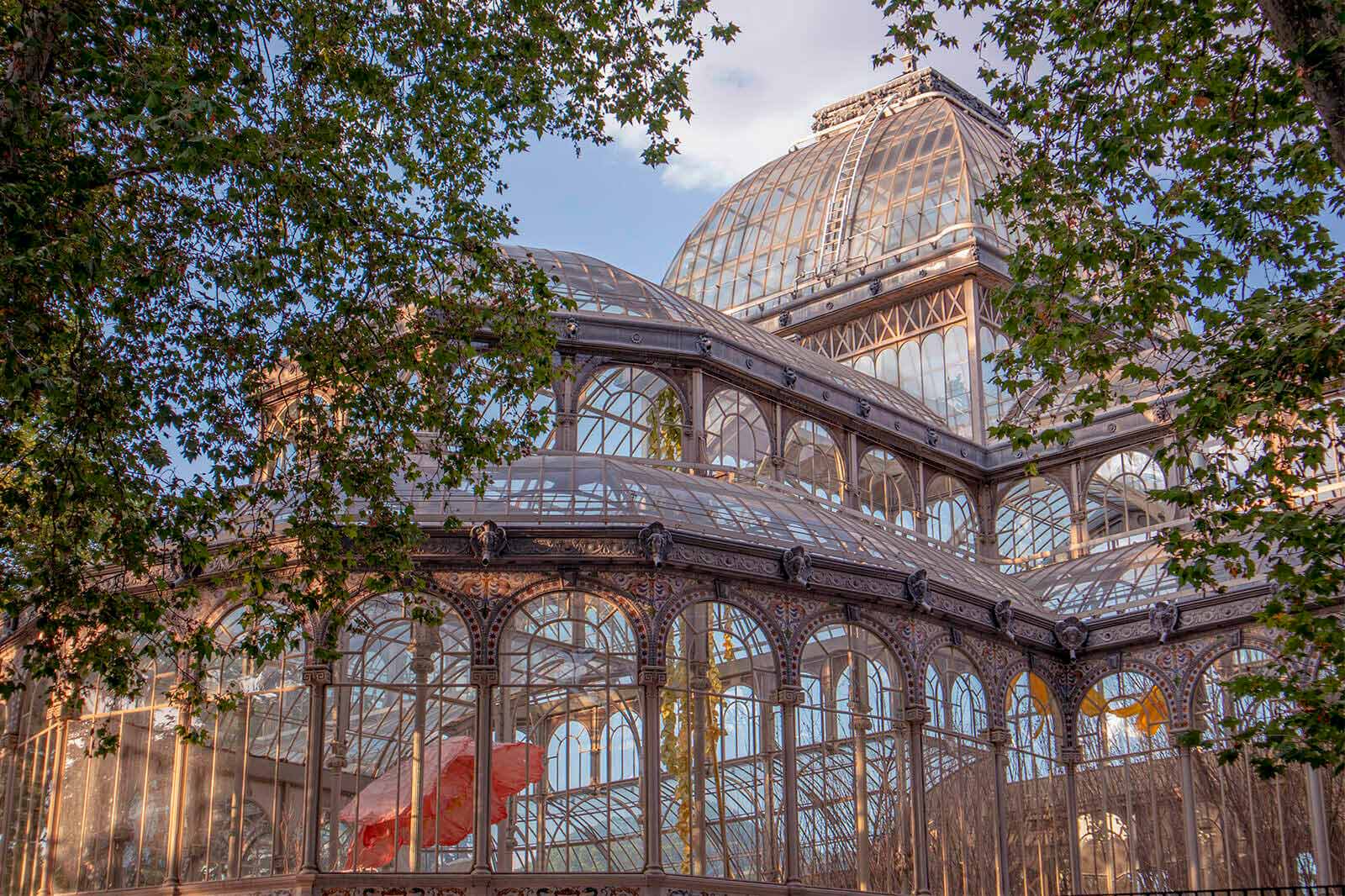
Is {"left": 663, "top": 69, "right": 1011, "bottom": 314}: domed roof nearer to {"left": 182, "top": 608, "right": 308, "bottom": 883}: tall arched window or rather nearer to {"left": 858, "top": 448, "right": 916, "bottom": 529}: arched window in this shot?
{"left": 858, "top": 448, "right": 916, "bottom": 529}: arched window

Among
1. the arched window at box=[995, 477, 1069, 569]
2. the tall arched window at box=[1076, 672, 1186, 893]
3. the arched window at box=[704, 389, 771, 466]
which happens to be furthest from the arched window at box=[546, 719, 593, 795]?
the arched window at box=[995, 477, 1069, 569]

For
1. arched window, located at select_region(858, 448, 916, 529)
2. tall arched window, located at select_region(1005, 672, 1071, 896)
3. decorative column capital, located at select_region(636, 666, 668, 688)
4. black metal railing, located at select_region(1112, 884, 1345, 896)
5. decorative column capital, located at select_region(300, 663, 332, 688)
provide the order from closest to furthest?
decorative column capital, located at select_region(300, 663, 332, 688) < decorative column capital, located at select_region(636, 666, 668, 688) < black metal railing, located at select_region(1112, 884, 1345, 896) < tall arched window, located at select_region(1005, 672, 1071, 896) < arched window, located at select_region(858, 448, 916, 529)

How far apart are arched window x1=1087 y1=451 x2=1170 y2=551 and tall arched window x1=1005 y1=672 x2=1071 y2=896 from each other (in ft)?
26.5

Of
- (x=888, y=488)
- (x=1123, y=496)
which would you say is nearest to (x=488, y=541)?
(x=888, y=488)

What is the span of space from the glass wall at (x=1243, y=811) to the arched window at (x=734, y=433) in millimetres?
10231

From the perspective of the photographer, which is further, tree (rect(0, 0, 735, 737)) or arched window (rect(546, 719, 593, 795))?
arched window (rect(546, 719, 593, 795))

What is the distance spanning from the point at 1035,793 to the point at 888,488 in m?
9.68

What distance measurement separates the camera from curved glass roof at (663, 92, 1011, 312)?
48.9m

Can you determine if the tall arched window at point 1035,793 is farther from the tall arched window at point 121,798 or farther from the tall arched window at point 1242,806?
the tall arched window at point 121,798

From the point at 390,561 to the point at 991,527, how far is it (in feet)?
78.8

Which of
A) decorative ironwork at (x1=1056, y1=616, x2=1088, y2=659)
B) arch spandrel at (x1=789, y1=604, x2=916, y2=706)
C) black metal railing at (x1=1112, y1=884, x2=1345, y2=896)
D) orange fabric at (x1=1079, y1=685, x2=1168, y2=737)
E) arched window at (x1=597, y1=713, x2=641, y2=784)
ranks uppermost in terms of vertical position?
decorative ironwork at (x1=1056, y1=616, x2=1088, y2=659)

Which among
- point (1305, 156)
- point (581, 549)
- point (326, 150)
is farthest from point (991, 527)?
point (326, 150)

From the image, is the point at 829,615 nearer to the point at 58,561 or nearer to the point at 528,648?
the point at 528,648

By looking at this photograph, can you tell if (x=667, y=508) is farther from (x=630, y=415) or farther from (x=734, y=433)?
(x=734, y=433)
